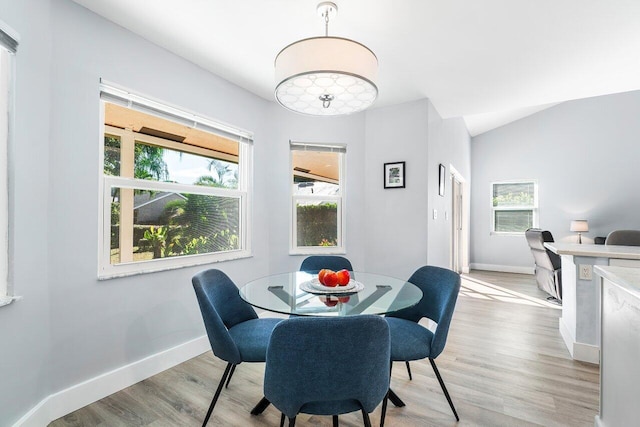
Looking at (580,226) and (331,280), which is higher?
(580,226)

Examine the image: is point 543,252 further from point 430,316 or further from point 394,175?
point 430,316

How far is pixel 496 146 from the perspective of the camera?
683 cm

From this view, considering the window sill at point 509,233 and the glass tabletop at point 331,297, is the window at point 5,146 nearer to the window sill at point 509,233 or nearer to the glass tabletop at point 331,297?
the glass tabletop at point 331,297

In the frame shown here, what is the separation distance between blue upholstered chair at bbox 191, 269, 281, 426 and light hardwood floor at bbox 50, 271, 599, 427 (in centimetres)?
31

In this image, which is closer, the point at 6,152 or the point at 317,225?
the point at 6,152

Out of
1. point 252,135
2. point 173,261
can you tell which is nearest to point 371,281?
point 173,261

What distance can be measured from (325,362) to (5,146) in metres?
1.81

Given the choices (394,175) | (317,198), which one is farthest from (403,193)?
(317,198)

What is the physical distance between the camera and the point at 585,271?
2.49 m

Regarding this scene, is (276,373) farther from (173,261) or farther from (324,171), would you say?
(324,171)

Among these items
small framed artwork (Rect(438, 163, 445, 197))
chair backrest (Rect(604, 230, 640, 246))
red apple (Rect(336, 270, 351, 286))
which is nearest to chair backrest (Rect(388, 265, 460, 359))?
red apple (Rect(336, 270, 351, 286))

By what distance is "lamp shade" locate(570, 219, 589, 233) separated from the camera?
18.3 feet

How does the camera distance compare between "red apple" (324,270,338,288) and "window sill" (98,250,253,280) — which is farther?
"window sill" (98,250,253,280)

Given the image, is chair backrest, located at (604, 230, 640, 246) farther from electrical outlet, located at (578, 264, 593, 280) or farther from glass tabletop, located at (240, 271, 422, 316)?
glass tabletop, located at (240, 271, 422, 316)
